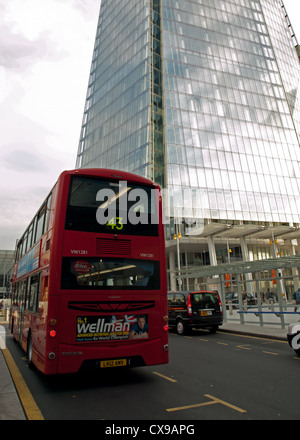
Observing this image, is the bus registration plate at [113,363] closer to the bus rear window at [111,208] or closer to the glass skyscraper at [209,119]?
the bus rear window at [111,208]

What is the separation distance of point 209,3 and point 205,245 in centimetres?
4449

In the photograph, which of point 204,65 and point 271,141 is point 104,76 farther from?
point 271,141

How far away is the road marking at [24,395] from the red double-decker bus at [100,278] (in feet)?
1.55

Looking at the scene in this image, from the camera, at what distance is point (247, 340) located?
1233cm

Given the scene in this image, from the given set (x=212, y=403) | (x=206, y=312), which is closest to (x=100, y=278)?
(x=212, y=403)

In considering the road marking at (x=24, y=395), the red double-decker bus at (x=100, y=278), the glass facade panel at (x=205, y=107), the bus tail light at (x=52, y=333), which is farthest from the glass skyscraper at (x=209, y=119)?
the bus tail light at (x=52, y=333)

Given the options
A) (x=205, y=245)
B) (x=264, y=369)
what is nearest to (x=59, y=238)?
(x=264, y=369)

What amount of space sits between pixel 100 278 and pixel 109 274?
201 millimetres

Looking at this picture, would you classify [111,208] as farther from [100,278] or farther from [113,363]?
[113,363]

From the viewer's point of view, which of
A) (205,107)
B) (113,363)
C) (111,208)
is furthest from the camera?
(205,107)

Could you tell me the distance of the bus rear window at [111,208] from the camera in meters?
6.43

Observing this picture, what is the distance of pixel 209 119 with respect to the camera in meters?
47.8

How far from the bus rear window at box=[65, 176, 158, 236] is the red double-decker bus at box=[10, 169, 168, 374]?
0.8 inches

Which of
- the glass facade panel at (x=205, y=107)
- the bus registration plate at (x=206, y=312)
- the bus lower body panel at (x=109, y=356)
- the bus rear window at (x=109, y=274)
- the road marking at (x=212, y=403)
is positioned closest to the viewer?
the road marking at (x=212, y=403)
